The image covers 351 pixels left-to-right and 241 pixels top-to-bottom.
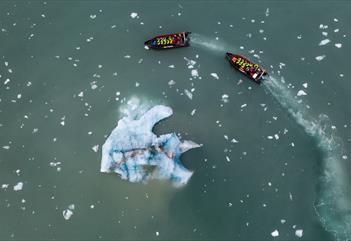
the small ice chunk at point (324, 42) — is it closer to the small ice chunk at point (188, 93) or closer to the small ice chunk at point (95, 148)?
the small ice chunk at point (188, 93)

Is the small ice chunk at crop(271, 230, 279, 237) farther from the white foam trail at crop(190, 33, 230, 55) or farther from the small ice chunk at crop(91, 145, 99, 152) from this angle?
the white foam trail at crop(190, 33, 230, 55)

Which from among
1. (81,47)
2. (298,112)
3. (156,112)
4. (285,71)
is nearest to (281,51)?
(285,71)

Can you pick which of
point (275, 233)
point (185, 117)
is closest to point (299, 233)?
point (275, 233)

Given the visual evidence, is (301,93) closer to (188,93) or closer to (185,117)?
(188,93)

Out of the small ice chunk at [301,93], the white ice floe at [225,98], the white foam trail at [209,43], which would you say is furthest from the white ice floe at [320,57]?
the white ice floe at [225,98]

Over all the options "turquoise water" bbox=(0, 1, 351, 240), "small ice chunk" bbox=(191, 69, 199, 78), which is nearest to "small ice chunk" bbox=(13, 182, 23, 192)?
"turquoise water" bbox=(0, 1, 351, 240)

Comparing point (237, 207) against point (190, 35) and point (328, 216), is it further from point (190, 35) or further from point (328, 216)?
point (190, 35)

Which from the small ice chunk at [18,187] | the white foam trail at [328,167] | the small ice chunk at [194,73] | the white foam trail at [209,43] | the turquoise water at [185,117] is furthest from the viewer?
the white foam trail at [209,43]
